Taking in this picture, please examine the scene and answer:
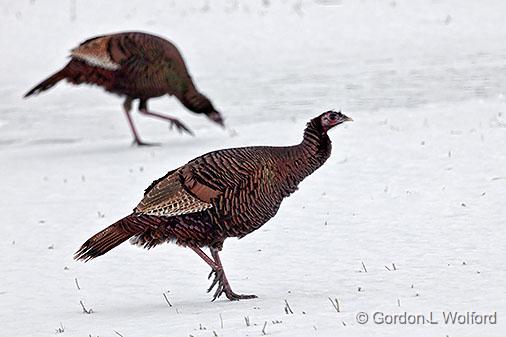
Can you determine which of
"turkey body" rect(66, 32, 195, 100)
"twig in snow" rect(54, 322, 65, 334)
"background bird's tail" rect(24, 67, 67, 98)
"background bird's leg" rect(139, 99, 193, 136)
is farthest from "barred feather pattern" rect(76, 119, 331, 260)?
"background bird's tail" rect(24, 67, 67, 98)

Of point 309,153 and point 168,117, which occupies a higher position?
point 309,153

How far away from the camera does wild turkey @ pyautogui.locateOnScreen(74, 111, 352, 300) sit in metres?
5.88

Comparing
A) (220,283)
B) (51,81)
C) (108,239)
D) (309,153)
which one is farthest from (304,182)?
(51,81)

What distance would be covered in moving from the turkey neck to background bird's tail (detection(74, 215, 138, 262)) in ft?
3.10

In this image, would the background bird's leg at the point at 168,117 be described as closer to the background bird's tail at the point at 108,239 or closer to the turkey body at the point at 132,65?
the turkey body at the point at 132,65

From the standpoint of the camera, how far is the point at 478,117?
10984 mm

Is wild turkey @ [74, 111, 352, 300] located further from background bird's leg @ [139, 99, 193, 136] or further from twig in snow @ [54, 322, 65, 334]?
background bird's leg @ [139, 99, 193, 136]

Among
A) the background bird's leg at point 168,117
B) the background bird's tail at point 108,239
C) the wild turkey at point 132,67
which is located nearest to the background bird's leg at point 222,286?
the background bird's tail at point 108,239

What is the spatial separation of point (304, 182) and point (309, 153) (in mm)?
2896

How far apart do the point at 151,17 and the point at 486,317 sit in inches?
640

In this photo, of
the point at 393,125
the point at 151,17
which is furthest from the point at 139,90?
the point at 151,17

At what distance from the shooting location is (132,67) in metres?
11.4

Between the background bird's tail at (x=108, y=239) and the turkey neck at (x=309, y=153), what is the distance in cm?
94

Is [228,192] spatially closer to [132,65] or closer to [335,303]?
[335,303]
